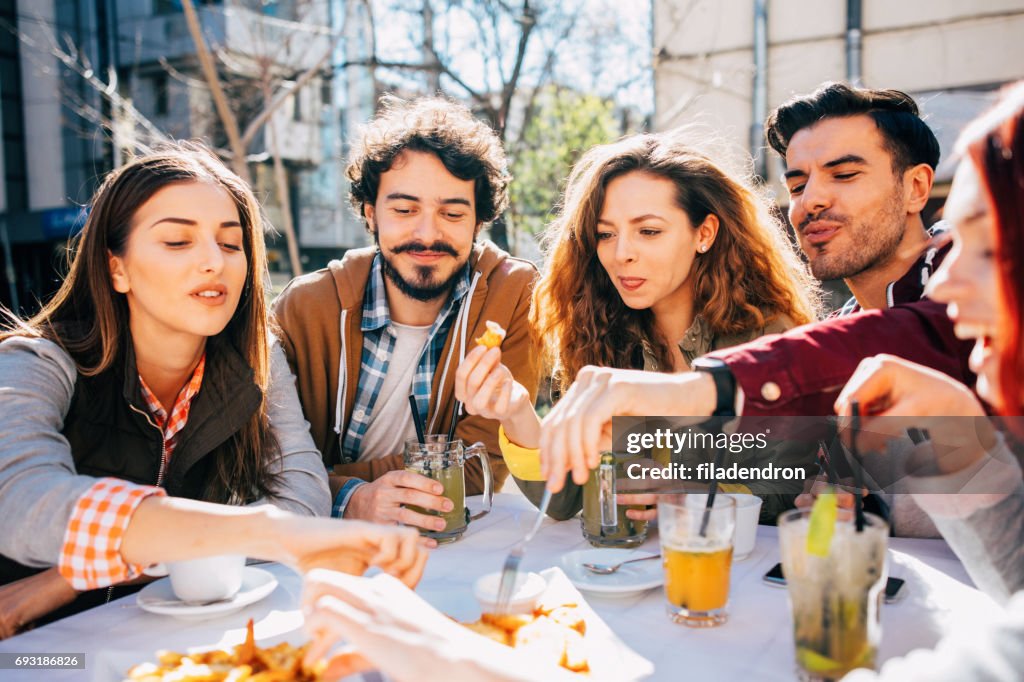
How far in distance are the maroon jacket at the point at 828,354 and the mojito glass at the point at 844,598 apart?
31cm

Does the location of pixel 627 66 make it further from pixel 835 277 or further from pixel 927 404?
pixel 927 404

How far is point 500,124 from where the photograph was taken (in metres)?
6.47

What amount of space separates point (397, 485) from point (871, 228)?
1.77 meters

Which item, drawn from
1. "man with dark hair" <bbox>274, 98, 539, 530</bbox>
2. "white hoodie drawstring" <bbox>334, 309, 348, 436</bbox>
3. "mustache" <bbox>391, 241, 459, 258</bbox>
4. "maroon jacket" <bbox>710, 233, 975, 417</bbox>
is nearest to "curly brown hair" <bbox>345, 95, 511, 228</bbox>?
"man with dark hair" <bbox>274, 98, 539, 530</bbox>

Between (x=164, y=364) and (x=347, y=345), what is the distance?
0.78 m

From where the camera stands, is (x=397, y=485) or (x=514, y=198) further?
(x=514, y=198)

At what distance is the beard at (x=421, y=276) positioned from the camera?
290cm

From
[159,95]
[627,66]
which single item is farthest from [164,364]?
[159,95]

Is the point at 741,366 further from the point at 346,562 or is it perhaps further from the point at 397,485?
the point at 397,485

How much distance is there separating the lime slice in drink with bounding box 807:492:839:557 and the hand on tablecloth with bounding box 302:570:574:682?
1.37 feet

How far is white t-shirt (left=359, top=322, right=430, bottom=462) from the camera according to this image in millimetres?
Result: 2896

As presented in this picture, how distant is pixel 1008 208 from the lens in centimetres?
94

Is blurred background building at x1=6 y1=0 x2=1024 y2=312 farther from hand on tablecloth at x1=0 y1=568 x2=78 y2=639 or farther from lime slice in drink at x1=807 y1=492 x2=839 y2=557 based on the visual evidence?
lime slice in drink at x1=807 y1=492 x2=839 y2=557

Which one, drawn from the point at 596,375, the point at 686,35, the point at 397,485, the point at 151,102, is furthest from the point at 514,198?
the point at 151,102
